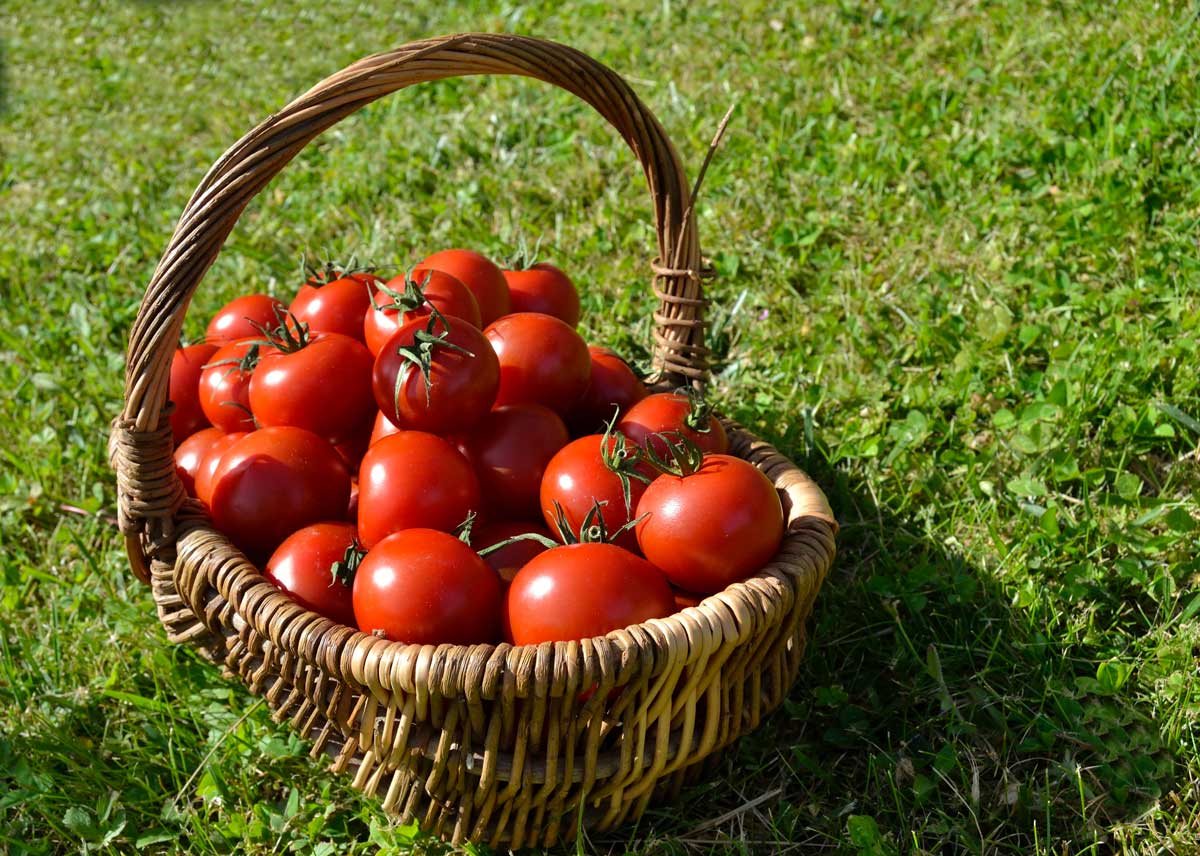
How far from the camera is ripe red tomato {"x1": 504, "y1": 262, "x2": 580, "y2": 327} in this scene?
2461 mm

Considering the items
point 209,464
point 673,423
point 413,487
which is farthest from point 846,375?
point 209,464

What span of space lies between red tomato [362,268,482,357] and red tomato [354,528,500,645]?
0.50m

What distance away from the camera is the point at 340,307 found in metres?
2.35

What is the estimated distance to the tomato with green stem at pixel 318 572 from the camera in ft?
6.15

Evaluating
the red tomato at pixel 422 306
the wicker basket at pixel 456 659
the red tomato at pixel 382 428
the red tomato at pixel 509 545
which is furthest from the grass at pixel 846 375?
the red tomato at pixel 422 306

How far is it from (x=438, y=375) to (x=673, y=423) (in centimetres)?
45

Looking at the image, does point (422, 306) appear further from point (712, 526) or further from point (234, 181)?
point (712, 526)

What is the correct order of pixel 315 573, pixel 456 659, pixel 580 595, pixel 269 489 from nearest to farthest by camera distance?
pixel 456 659 < pixel 580 595 < pixel 315 573 < pixel 269 489

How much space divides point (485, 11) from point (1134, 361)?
411 centimetres

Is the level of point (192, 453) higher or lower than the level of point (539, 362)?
lower

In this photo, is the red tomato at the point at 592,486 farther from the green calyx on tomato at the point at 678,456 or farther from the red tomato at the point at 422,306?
the red tomato at the point at 422,306

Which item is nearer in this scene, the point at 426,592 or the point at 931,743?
the point at 426,592

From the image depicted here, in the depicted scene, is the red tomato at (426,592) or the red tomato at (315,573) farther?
the red tomato at (315,573)

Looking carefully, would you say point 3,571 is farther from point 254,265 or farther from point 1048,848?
point 1048,848
